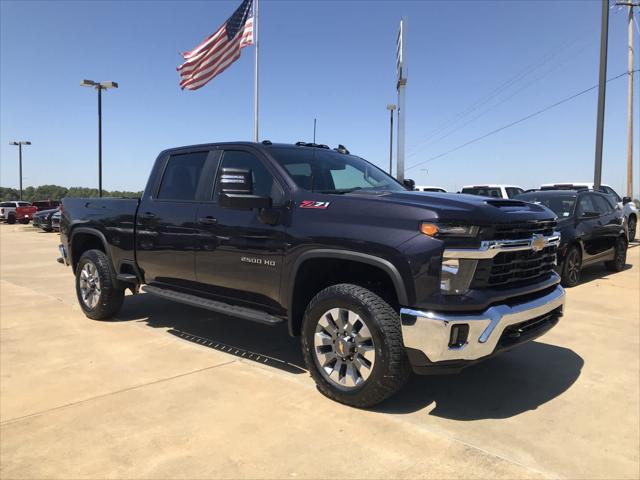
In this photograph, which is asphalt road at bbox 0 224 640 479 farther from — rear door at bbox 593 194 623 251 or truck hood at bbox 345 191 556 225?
rear door at bbox 593 194 623 251

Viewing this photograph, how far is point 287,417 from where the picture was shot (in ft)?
10.9

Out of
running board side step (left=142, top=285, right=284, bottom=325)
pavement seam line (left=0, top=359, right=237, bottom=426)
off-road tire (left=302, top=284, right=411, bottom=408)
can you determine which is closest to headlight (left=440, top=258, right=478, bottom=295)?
off-road tire (left=302, top=284, right=411, bottom=408)

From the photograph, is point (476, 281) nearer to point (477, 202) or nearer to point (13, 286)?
point (477, 202)

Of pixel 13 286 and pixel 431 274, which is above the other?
pixel 431 274

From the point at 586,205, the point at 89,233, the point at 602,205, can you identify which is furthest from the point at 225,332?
the point at 602,205

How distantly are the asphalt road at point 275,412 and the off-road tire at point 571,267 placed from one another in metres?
2.47

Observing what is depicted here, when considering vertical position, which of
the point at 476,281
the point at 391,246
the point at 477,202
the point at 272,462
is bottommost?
the point at 272,462

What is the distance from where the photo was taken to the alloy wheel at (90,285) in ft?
19.2

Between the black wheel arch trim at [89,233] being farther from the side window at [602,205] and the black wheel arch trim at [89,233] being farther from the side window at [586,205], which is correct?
the side window at [602,205]

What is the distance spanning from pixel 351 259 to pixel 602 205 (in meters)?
7.84

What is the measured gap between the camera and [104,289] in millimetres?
5727

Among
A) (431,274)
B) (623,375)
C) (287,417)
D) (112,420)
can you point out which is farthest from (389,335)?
(623,375)

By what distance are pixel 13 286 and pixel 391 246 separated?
773 cm

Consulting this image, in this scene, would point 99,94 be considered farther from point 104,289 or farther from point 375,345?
point 375,345
